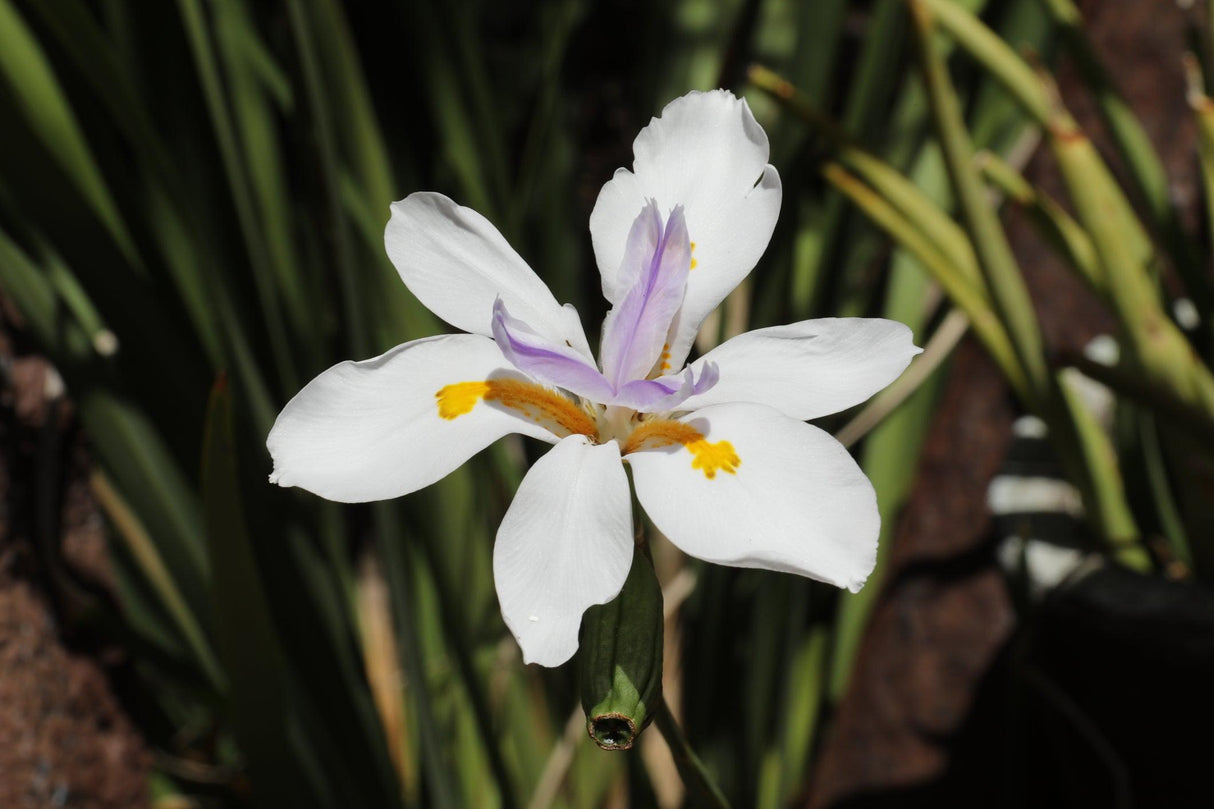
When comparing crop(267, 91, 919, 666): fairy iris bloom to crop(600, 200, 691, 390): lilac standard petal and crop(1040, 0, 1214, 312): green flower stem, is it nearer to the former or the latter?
crop(600, 200, 691, 390): lilac standard petal

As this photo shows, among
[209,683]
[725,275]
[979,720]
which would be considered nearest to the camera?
[725,275]

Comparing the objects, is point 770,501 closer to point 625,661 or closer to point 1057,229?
point 625,661

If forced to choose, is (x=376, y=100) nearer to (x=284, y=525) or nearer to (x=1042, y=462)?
(x=284, y=525)

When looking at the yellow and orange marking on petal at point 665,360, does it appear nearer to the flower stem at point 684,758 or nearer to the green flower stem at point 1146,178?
the flower stem at point 684,758

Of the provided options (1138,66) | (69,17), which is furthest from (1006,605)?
(69,17)

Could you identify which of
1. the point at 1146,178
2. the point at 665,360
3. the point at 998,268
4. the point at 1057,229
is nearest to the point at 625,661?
the point at 665,360

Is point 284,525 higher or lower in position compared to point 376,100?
lower

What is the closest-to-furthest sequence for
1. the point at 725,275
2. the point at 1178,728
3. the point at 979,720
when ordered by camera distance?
the point at 725,275
the point at 1178,728
the point at 979,720
